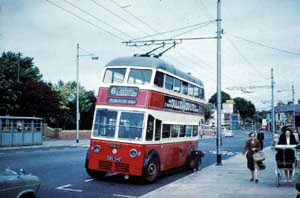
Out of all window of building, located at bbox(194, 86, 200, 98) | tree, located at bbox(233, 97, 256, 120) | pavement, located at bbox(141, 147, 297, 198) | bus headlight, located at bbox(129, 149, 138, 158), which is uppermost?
tree, located at bbox(233, 97, 256, 120)

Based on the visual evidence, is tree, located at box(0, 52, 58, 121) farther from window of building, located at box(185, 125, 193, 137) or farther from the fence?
window of building, located at box(185, 125, 193, 137)

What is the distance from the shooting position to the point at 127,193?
1166 centimetres

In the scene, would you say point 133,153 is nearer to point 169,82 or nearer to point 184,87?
point 169,82

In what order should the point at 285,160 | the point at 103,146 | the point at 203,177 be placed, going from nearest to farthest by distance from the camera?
the point at 285,160 → the point at 103,146 → the point at 203,177

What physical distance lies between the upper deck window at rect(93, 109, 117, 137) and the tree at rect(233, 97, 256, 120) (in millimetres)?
145447

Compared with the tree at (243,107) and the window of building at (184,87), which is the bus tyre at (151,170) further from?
the tree at (243,107)

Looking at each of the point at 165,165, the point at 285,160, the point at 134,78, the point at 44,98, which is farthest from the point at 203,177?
the point at 44,98

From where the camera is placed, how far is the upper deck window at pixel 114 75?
46.8 ft

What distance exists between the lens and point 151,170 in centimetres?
1367

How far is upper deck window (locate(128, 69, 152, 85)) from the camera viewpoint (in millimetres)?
14070

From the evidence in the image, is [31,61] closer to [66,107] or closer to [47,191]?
[66,107]

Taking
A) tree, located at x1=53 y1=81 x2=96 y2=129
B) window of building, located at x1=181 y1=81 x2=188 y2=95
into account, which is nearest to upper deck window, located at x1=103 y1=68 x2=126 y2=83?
window of building, located at x1=181 y1=81 x2=188 y2=95

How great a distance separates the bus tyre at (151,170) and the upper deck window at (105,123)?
5.34 feet

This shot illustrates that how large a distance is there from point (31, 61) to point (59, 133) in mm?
16857
